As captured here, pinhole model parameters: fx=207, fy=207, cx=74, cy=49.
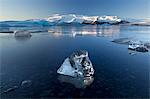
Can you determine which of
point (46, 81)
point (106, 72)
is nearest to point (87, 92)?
point (46, 81)

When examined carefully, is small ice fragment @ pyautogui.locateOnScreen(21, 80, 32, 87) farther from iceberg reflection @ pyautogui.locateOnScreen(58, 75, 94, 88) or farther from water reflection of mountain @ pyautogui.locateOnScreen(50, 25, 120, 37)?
water reflection of mountain @ pyautogui.locateOnScreen(50, 25, 120, 37)

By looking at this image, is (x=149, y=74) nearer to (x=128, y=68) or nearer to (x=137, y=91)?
(x=128, y=68)

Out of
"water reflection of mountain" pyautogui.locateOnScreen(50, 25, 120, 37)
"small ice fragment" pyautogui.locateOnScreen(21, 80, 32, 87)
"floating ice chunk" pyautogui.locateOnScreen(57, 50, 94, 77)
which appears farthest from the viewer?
"water reflection of mountain" pyautogui.locateOnScreen(50, 25, 120, 37)

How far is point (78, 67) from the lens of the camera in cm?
1186

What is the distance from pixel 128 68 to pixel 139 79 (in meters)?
2.20

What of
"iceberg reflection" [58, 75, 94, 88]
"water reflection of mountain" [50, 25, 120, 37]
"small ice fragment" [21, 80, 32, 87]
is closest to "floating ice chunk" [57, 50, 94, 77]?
"iceberg reflection" [58, 75, 94, 88]

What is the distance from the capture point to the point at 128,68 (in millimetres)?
13758

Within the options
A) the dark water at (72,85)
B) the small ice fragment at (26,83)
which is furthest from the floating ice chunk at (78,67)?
the small ice fragment at (26,83)

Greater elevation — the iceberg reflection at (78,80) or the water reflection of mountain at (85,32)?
the iceberg reflection at (78,80)

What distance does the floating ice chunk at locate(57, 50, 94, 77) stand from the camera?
11.8 m

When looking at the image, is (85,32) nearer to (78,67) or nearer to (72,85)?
(78,67)

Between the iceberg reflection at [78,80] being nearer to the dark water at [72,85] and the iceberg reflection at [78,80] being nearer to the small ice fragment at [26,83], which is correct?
the dark water at [72,85]

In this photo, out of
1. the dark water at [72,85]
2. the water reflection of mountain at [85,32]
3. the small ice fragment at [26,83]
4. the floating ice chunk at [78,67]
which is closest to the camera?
the dark water at [72,85]

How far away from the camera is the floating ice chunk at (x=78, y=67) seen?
11.8 meters
